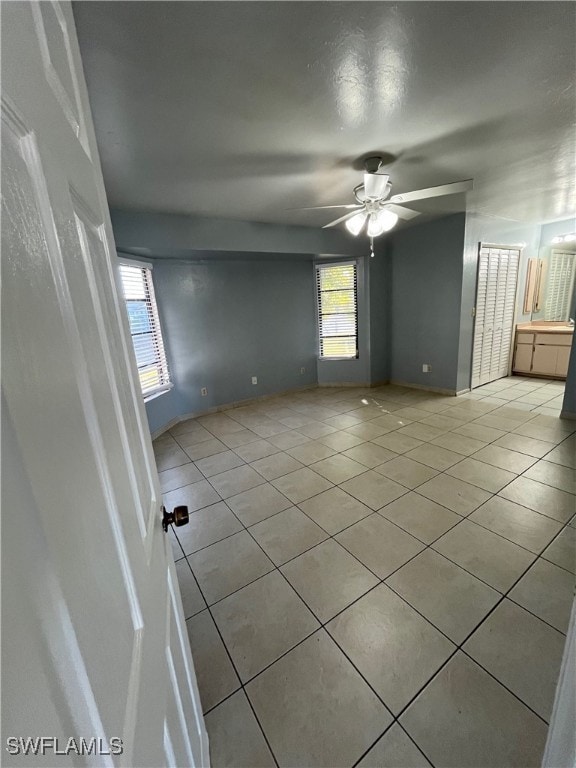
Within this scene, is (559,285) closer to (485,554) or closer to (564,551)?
(564,551)

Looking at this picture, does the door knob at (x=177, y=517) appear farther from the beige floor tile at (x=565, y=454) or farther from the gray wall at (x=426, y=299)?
the gray wall at (x=426, y=299)

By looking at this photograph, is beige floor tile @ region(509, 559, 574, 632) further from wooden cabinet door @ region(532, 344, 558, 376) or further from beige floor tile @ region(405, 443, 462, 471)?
wooden cabinet door @ region(532, 344, 558, 376)

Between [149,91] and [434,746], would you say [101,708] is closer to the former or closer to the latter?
[434,746]

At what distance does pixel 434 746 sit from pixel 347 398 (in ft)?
12.9

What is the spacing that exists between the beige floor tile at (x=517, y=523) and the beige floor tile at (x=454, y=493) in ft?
0.20

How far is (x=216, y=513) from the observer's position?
7.63 feet

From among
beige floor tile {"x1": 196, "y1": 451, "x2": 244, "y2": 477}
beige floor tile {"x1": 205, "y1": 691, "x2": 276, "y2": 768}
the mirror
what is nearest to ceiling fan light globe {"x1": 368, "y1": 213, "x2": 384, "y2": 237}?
beige floor tile {"x1": 196, "y1": 451, "x2": 244, "y2": 477}

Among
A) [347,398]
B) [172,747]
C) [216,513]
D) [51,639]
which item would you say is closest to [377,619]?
[172,747]

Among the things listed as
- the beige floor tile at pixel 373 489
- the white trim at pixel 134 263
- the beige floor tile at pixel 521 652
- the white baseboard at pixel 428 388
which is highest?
the white trim at pixel 134 263

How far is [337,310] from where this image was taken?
5.14 metres

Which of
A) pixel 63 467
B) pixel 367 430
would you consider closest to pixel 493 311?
pixel 367 430

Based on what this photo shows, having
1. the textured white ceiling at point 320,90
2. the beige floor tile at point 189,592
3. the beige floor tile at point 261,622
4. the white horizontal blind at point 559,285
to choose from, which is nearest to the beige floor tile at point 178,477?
the beige floor tile at point 189,592

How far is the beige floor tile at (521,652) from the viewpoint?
118cm

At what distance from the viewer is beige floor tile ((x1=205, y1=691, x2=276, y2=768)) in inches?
41.4
